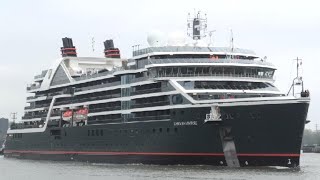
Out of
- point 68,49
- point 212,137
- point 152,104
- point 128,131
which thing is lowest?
point 128,131

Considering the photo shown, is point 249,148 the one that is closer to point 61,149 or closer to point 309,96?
point 309,96

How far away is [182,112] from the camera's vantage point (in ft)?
187

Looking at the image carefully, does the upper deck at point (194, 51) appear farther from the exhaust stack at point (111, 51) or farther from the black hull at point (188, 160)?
the exhaust stack at point (111, 51)

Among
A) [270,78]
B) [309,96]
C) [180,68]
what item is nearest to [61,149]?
[180,68]

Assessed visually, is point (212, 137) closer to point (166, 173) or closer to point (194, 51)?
point (166, 173)

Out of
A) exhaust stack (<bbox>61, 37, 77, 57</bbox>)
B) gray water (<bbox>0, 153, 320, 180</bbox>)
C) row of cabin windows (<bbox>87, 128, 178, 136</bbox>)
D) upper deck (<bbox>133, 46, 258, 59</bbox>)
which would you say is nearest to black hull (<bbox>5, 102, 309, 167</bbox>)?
row of cabin windows (<bbox>87, 128, 178, 136</bbox>)

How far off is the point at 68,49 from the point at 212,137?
34873mm

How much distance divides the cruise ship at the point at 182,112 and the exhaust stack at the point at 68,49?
264 inches

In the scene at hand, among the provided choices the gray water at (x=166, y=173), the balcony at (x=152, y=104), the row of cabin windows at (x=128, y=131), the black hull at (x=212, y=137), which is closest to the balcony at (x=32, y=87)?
the row of cabin windows at (x=128, y=131)

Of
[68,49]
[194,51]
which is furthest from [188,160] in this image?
[68,49]

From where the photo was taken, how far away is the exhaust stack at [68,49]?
8469 centimetres

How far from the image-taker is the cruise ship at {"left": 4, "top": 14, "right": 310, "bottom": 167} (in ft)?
176

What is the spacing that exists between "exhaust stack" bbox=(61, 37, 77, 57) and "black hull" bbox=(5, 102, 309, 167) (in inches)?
839

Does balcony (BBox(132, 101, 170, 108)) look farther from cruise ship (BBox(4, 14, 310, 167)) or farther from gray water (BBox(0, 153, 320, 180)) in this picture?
gray water (BBox(0, 153, 320, 180))
